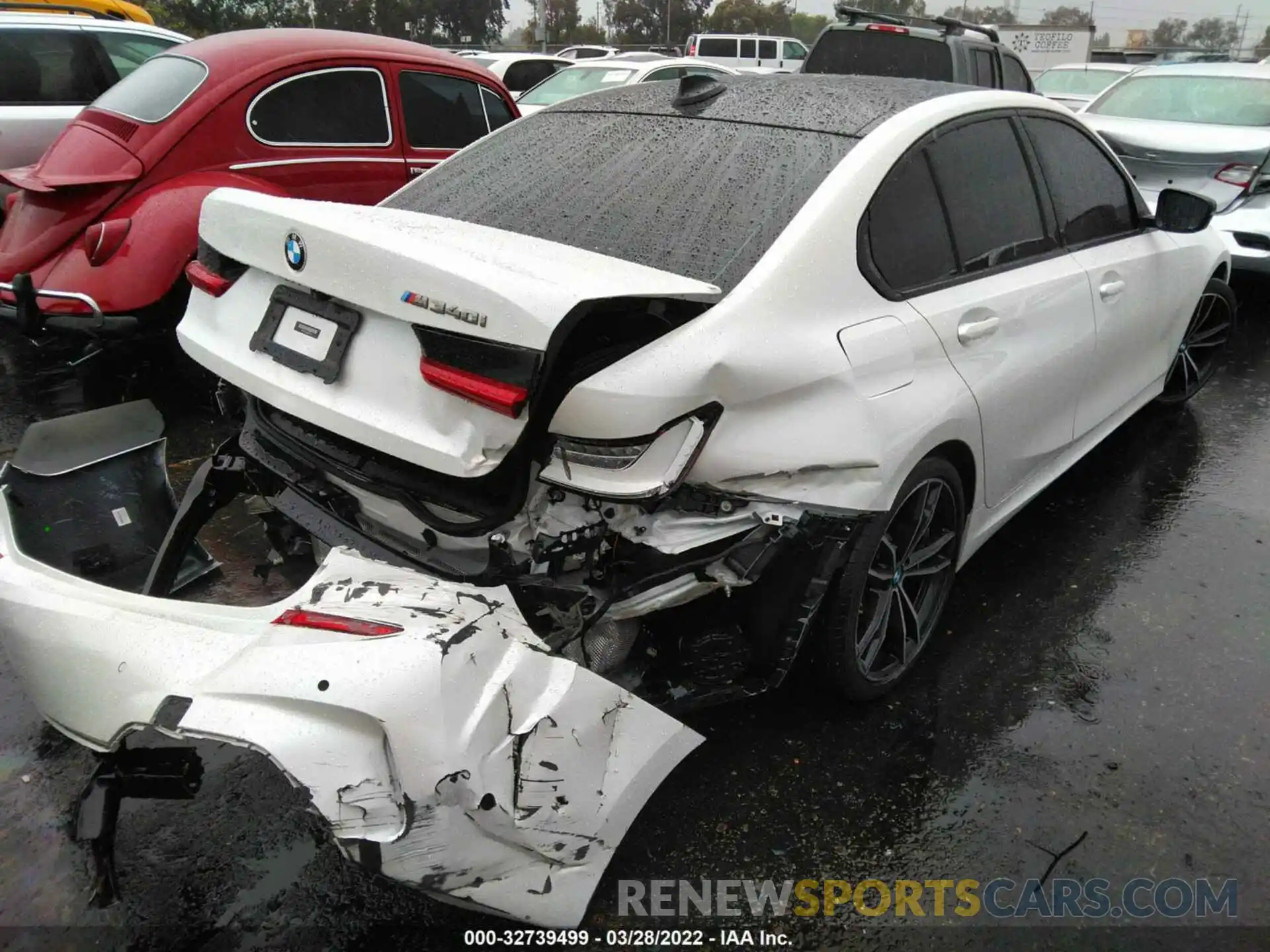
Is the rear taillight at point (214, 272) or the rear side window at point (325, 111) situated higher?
the rear side window at point (325, 111)

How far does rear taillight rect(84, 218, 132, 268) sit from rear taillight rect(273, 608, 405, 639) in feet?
11.2

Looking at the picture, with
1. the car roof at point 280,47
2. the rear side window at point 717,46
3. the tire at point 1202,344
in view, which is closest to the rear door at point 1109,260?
the tire at point 1202,344

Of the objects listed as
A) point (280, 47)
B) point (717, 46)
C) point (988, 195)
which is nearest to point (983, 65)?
point (280, 47)

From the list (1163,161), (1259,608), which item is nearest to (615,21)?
(1163,161)

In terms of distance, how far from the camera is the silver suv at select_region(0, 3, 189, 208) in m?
6.08

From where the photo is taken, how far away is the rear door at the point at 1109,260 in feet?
10.6

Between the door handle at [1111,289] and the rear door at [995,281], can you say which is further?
the door handle at [1111,289]

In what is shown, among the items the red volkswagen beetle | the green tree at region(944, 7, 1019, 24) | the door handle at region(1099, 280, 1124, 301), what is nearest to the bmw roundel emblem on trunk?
the red volkswagen beetle

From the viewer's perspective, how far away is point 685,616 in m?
2.21

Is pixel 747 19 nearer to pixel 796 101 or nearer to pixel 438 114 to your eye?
pixel 438 114

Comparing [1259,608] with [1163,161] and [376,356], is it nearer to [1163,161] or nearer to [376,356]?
[376,356]

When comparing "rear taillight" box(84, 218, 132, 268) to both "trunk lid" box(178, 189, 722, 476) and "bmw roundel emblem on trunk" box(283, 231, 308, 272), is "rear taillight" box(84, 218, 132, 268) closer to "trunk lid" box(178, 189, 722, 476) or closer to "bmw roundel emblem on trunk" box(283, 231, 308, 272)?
"trunk lid" box(178, 189, 722, 476)

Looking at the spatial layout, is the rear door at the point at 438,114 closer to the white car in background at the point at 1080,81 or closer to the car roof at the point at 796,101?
the car roof at the point at 796,101

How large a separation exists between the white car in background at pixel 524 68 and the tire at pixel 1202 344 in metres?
9.78
